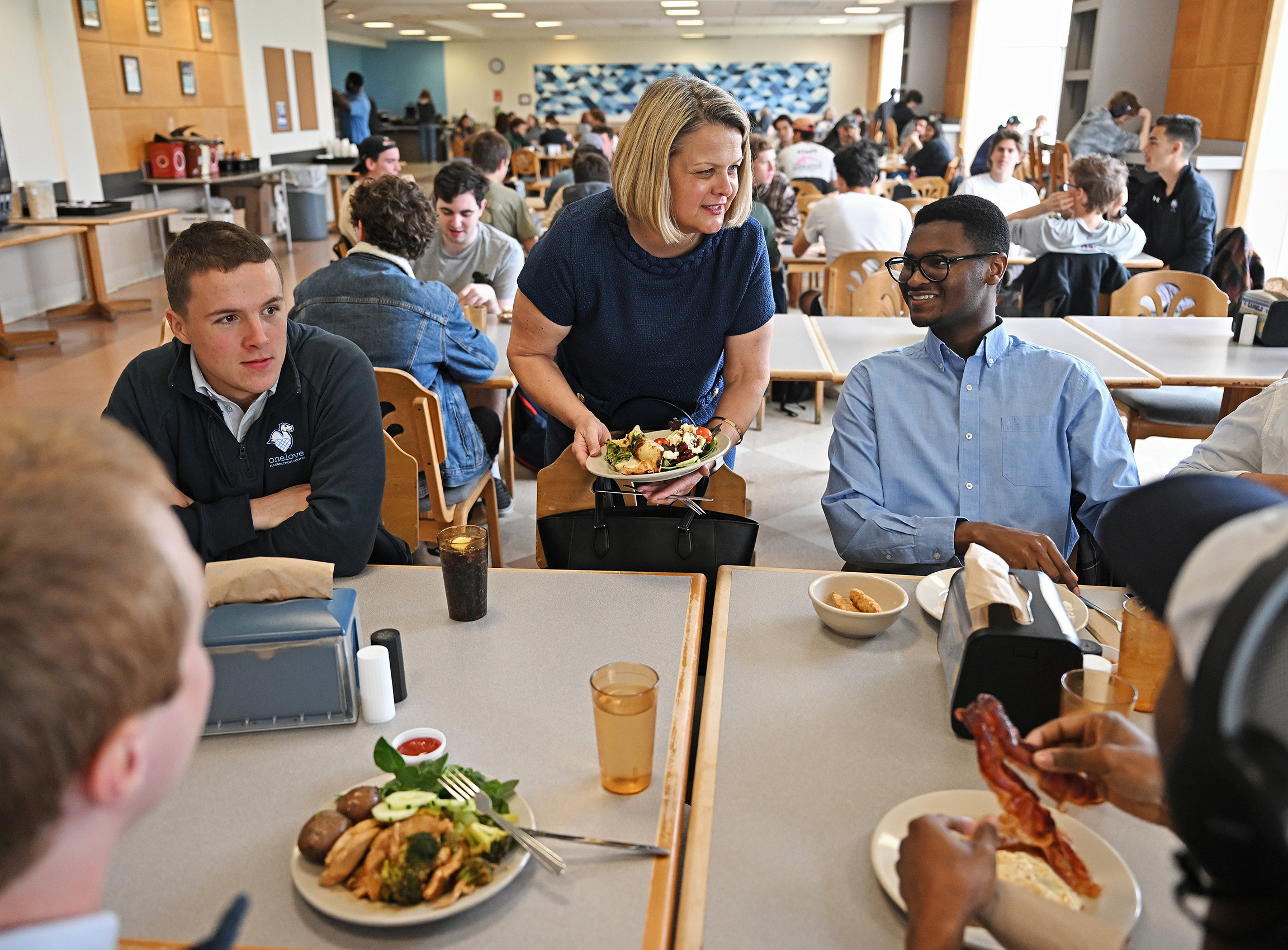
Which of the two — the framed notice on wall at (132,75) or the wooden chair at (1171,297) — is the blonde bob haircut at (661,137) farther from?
the framed notice on wall at (132,75)

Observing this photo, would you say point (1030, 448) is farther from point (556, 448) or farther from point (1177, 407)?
point (1177, 407)

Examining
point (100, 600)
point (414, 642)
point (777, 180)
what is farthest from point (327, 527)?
point (777, 180)

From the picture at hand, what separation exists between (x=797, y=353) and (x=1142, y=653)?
7.02ft

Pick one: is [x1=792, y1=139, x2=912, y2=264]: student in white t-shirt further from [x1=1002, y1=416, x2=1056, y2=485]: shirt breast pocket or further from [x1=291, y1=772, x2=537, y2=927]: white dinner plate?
[x1=291, y1=772, x2=537, y2=927]: white dinner plate

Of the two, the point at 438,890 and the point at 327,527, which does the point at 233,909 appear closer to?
the point at 438,890

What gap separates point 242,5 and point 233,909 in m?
11.9

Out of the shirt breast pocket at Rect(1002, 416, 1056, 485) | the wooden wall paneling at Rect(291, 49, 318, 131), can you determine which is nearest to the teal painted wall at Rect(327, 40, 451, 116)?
the wooden wall paneling at Rect(291, 49, 318, 131)

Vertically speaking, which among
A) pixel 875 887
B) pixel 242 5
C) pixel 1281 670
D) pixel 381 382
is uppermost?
pixel 242 5

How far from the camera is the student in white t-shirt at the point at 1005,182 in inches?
216

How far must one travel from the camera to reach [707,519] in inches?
61.6

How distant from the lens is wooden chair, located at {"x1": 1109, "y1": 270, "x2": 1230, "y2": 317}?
3.74 m

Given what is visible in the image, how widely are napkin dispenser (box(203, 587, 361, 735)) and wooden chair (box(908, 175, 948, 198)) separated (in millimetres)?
8113

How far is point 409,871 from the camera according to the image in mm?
847

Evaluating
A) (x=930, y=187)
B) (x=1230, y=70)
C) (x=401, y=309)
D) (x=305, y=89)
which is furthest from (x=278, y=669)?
(x=305, y=89)
